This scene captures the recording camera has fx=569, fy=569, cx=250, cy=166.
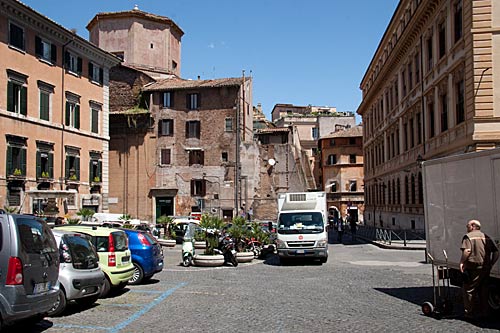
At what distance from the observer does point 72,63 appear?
119 feet

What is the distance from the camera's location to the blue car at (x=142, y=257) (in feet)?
49.8

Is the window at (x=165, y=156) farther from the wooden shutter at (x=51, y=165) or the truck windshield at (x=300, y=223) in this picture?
the truck windshield at (x=300, y=223)

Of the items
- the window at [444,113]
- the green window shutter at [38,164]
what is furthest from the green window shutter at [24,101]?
the window at [444,113]

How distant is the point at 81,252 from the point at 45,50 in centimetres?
2542

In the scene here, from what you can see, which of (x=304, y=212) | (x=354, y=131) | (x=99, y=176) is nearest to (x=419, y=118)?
(x=304, y=212)

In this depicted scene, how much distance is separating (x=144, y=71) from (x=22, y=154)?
25.7m

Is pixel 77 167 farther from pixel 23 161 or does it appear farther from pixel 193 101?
pixel 193 101

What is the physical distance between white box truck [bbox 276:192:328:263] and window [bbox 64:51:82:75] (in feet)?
61.9

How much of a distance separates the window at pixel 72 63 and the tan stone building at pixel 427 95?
69.7 feet

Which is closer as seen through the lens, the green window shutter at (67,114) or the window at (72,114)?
the green window shutter at (67,114)

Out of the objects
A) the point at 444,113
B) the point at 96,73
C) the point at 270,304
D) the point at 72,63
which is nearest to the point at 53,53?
the point at 72,63

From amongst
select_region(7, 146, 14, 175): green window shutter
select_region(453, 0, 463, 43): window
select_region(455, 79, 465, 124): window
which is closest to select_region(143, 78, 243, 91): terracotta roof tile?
select_region(7, 146, 14, 175): green window shutter

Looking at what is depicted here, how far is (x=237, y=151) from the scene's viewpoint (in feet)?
164

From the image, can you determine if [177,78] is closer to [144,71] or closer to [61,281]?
[144,71]
